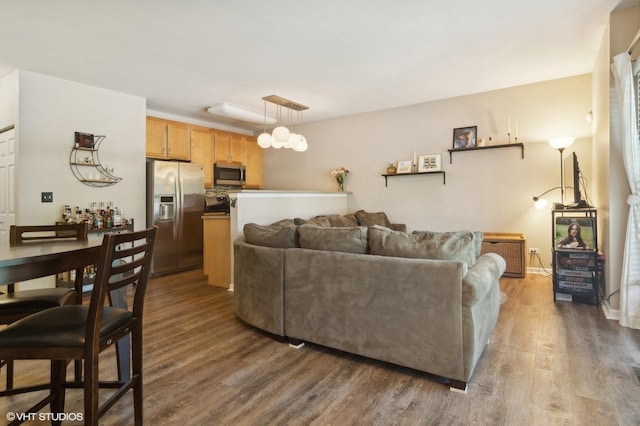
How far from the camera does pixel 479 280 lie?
194 cm

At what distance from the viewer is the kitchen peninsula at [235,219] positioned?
413 centimetres

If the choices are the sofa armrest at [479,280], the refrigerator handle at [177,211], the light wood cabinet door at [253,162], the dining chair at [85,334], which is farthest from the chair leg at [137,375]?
the light wood cabinet door at [253,162]

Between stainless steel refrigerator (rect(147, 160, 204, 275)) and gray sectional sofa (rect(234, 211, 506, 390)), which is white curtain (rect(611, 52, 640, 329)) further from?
stainless steel refrigerator (rect(147, 160, 204, 275))

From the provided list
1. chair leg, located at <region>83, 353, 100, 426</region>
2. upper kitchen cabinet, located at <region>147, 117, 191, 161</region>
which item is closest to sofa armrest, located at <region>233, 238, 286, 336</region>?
chair leg, located at <region>83, 353, 100, 426</region>

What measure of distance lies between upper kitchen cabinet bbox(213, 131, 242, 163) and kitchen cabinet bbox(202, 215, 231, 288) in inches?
81.3

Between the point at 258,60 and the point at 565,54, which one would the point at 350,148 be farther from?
the point at 565,54

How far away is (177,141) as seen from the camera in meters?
5.62

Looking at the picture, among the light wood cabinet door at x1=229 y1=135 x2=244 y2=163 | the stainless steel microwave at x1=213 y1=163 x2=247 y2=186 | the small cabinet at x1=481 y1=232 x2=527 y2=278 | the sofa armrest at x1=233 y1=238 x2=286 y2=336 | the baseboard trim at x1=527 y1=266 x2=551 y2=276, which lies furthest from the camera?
the light wood cabinet door at x1=229 y1=135 x2=244 y2=163

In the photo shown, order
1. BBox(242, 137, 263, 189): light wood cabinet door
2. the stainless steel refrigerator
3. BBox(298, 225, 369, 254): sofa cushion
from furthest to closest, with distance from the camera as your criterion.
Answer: BBox(242, 137, 263, 189): light wood cabinet door, the stainless steel refrigerator, BBox(298, 225, 369, 254): sofa cushion

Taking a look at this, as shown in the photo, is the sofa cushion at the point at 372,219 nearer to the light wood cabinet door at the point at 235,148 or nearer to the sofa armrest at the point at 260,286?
the light wood cabinet door at the point at 235,148

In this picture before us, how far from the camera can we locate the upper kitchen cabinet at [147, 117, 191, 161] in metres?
5.27

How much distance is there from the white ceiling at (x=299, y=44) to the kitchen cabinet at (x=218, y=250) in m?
1.77

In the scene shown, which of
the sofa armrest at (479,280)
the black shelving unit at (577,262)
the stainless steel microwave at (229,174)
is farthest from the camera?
the stainless steel microwave at (229,174)

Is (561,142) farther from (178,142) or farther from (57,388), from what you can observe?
(178,142)
